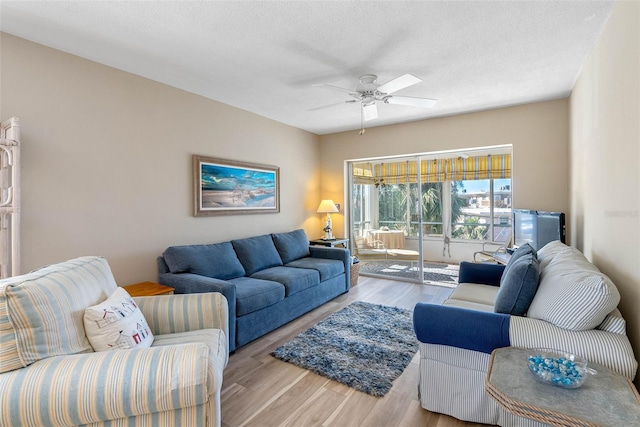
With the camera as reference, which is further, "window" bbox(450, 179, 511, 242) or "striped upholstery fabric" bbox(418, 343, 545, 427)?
"window" bbox(450, 179, 511, 242)

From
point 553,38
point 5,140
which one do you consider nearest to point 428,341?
point 553,38

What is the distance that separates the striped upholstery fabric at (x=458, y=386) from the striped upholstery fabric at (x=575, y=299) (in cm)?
42

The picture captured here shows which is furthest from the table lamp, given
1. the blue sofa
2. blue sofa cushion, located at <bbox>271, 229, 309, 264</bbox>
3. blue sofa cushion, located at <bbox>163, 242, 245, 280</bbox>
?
blue sofa cushion, located at <bbox>163, 242, 245, 280</bbox>

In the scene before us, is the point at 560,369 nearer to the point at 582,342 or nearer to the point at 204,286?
the point at 582,342

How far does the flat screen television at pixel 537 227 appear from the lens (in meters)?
3.04

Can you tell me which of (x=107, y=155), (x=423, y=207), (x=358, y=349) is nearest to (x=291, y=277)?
(x=358, y=349)

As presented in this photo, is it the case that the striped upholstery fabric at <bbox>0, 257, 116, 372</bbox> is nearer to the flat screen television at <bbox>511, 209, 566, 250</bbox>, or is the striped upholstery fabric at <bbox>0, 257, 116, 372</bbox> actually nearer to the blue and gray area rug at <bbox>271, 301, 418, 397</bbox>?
the blue and gray area rug at <bbox>271, 301, 418, 397</bbox>

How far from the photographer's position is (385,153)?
506cm

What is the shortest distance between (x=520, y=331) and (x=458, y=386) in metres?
0.53

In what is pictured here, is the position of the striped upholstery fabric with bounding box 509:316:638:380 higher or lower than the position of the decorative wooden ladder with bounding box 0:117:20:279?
lower

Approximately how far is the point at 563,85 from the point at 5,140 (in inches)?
196

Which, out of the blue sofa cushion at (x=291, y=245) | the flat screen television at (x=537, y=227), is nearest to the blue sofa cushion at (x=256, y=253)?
the blue sofa cushion at (x=291, y=245)

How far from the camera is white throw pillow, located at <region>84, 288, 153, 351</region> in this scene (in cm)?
149

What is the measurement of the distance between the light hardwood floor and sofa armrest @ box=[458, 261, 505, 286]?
1.08m
